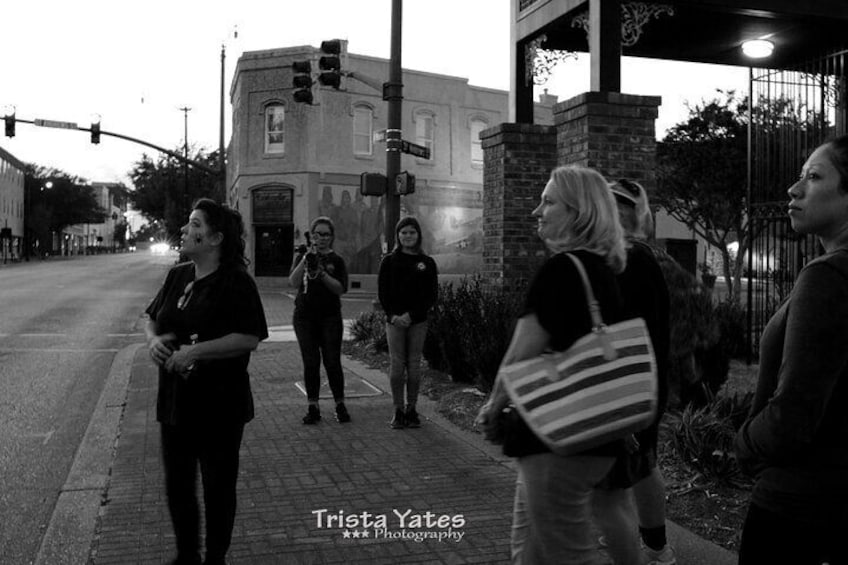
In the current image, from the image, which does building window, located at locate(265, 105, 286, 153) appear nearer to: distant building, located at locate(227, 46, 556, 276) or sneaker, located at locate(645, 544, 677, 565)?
distant building, located at locate(227, 46, 556, 276)

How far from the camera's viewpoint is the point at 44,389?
925cm

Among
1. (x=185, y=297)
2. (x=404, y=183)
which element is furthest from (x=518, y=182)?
(x=185, y=297)

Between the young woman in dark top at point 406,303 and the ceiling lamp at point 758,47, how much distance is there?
18.2 ft

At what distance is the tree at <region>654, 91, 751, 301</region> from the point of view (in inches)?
756

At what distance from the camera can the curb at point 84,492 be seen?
4.16 meters

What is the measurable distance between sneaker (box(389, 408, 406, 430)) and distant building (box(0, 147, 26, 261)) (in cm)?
7225

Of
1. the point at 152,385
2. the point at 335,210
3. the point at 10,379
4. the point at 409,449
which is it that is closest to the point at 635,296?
the point at 409,449

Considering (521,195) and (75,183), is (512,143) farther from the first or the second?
(75,183)

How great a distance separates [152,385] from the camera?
9.11 metres

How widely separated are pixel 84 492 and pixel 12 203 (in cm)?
8673

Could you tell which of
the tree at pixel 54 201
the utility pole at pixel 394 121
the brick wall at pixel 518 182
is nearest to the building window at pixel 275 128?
the utility pole at pixel 394 121

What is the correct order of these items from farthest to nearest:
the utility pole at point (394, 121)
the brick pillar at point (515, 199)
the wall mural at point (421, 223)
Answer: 1. the wall mural at point (421, 223)
2. the utility pole at point (394, 121)
3. the brick pillar at point (515, 199)

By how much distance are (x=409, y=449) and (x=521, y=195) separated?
429 centimetres

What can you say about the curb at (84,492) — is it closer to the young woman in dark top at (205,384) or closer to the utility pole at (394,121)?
the young woman in dark top at (205,384)
